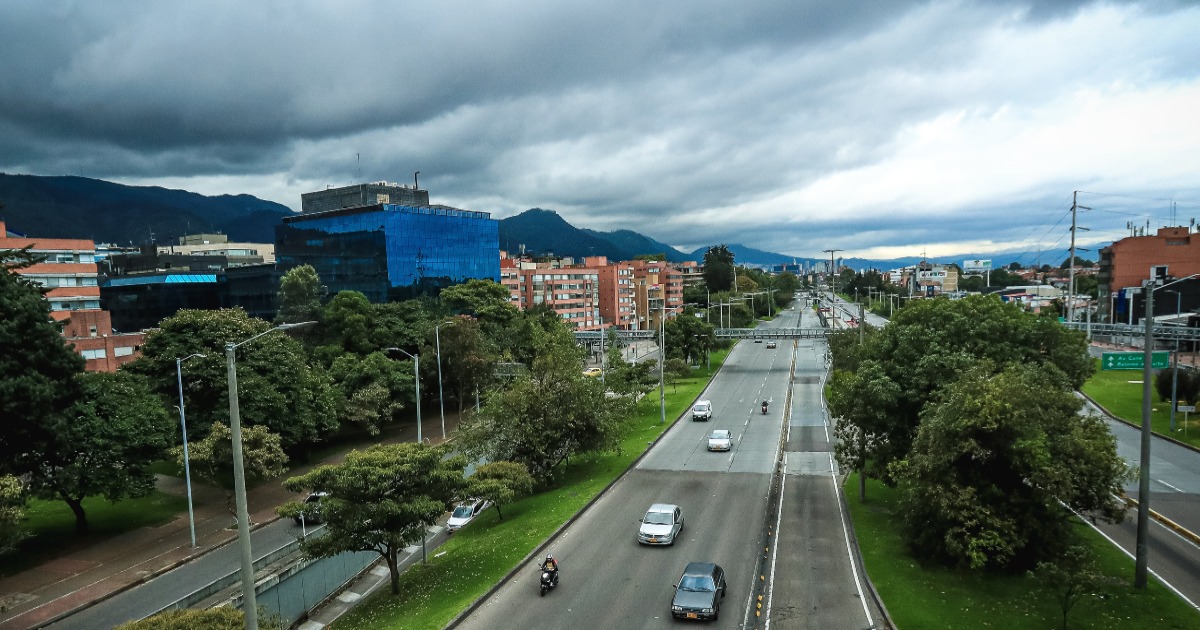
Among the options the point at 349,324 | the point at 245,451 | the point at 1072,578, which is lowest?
the point at 245,451

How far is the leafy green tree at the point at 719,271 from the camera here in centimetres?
17538

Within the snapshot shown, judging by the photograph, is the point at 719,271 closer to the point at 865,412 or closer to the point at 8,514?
the point at 865,412

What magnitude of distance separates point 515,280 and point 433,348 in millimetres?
56519

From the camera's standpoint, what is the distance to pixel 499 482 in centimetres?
2655

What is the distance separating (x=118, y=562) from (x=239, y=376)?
456 inches

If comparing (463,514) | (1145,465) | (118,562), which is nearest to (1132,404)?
(1145,465)

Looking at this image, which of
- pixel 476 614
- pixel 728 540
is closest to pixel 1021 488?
pixel 728 540

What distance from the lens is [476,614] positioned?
65.1 ft

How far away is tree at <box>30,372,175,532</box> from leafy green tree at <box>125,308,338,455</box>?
3.81 meters

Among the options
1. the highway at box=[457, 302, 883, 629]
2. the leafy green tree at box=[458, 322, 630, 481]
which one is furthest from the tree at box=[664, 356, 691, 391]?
the leafy green tree at box=[458, 322, 630, 481]

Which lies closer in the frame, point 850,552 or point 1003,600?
point 1003,600

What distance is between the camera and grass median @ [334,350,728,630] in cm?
2095

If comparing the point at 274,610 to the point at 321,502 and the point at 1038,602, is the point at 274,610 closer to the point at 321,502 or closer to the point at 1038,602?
the point at 321,502

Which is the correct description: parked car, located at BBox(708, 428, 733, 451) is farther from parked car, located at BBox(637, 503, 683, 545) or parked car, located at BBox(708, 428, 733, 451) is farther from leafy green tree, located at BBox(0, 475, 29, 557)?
leafy green tree, located at BBox(0, 475, 29, 557)
